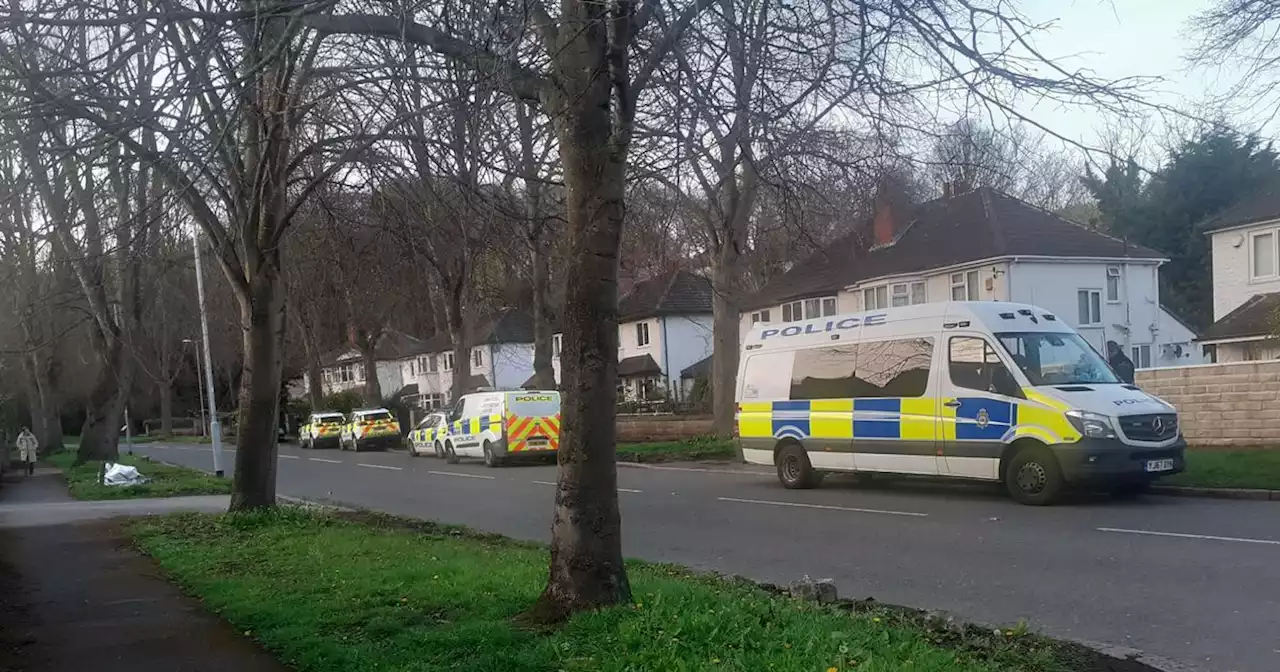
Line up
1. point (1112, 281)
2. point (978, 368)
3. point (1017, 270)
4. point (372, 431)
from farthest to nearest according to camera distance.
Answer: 1. point (372, 431)
2. point (1112, 281)
3. point (1017, 270)
4. point (978, 368)

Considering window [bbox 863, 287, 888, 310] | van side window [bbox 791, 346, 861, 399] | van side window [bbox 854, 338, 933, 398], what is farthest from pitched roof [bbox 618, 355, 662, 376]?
van side window [bbox 854, 338, 933, 398]

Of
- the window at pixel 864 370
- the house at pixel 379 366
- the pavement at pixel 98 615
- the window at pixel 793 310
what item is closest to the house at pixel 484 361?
the house at pixel 379 366

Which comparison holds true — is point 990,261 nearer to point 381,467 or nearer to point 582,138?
point 381,467

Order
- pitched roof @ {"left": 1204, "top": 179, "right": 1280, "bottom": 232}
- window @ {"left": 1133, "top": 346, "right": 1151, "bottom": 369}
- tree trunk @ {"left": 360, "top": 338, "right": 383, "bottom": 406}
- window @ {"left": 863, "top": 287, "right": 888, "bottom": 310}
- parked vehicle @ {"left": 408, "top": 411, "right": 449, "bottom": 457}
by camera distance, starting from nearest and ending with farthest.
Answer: pitched roof @ {"left": 1204, "top": 179, "right": 1280, "bottom": 232} → parked vehicle @ {"left": 408, "top": 411, "right": 449, "bottom": 457} → window @ {"left": 1133, "top": 346, "right": 1151, "bottom": 369} → window @ {"left": 863, "top": 287, "right": 888, "bottom": 310} → tree trunk @ {"left": 360, "top": 338, "right": 383, "bottom": 406}

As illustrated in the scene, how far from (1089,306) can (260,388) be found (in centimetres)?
2738

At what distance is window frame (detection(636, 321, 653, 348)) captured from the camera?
52.3m

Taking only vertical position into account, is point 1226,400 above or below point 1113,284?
below

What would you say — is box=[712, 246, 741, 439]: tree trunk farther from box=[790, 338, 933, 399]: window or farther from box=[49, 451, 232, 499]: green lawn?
box=[49, 451, 232, 499]: green lawn

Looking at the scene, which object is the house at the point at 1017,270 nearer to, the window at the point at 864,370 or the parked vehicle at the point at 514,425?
the parked vehicle at the point at 514,425

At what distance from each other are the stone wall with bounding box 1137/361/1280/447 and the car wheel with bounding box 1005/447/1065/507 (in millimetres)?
6729

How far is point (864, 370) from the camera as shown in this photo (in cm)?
1566

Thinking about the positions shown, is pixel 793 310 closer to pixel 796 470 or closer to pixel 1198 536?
pixel 796 470

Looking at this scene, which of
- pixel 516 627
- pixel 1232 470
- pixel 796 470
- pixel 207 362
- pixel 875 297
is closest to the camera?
pixel 516 627

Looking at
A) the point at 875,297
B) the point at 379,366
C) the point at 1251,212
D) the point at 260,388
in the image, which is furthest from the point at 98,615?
the point at 379,366
